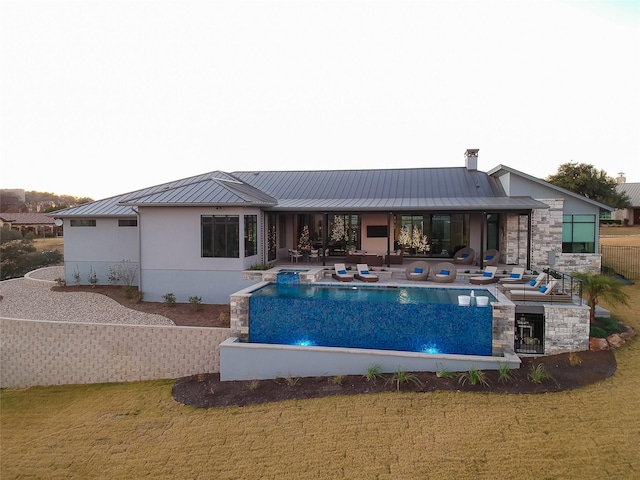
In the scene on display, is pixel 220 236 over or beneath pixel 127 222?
beneath

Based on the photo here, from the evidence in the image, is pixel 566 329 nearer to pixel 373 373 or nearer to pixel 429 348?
pixel 429 348

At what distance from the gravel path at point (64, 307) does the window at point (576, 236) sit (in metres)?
16.6

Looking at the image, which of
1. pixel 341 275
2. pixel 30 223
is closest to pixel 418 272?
pixel 341 275

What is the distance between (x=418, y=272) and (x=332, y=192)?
24.1 feet

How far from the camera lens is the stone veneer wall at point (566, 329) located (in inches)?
415

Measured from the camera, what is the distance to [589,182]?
135 ft

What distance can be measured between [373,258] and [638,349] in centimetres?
981

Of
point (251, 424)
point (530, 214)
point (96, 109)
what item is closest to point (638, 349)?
point (530, 214)

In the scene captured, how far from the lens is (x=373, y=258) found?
720 inches

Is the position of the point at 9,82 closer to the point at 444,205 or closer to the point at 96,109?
the point at 96,109

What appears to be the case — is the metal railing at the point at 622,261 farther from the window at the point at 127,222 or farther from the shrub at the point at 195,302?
the window at the point at 127,222

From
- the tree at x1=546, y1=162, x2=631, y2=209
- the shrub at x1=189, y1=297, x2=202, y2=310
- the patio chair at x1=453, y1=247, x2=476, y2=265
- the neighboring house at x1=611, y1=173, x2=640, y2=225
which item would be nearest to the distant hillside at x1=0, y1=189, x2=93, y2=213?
the shrub at x1=189, y1=297, x2=202, y2=310

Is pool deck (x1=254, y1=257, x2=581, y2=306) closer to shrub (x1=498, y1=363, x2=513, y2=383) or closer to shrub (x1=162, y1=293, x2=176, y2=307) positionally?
shrub (x1=498, y1=363, x2=513, y2=383)

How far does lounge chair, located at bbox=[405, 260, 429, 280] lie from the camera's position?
1527 cm
